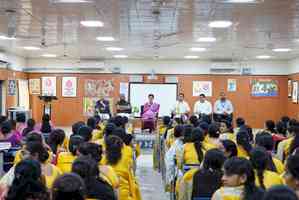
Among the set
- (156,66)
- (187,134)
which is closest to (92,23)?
(187,134)

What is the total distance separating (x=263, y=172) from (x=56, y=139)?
3026 millimetres

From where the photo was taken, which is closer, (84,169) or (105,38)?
(84,169)

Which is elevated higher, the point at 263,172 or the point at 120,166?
the point at 263,172

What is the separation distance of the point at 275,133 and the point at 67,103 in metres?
12.3

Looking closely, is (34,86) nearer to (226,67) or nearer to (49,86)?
(49,86)

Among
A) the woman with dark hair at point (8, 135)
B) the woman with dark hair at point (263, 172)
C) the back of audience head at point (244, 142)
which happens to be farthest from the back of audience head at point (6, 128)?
the woman with dark hair at point (263, 172)

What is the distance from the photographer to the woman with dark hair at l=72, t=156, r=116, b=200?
10.2ft

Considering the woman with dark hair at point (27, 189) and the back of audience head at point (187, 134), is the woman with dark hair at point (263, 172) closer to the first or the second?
the woman with dark hair at point (27, 189)

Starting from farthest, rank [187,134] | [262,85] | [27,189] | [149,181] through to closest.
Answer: [262,85], [149,181], [187,134], [27,189]

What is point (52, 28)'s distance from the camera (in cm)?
1071

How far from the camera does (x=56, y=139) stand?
19.4 feet

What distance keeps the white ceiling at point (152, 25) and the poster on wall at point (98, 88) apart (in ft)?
10.8

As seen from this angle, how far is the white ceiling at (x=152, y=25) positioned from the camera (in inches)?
318

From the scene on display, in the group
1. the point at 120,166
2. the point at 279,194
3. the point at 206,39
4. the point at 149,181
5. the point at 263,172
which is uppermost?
the point at 206,39
